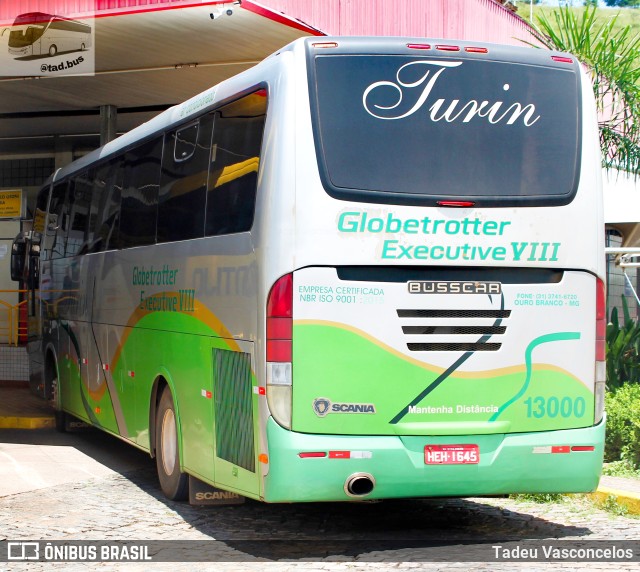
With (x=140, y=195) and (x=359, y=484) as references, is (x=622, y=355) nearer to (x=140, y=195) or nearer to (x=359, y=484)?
(x=140, y=195)

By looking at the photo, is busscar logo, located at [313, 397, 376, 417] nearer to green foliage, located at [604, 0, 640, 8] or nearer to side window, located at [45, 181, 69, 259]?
side window, located at [45, 181, 69, 259]

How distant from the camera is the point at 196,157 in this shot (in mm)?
8812

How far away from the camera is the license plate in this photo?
7.19 meters

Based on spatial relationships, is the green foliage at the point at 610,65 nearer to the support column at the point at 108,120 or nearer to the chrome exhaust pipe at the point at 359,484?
the chrome exhaust pipe at the point at 359,484

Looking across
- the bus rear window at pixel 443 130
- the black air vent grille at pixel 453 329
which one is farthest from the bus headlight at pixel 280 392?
the bus rear window at pixel 443 130

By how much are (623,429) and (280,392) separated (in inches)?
203

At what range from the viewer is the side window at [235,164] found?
755 centimetres

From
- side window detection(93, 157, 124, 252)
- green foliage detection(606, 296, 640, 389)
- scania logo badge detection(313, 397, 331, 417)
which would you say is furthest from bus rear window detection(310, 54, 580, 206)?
green foliage detection(606, 296, 640, 389)

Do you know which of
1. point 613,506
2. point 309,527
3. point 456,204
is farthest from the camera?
point 613,506

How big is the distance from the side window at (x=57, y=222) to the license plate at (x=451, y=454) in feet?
25.5

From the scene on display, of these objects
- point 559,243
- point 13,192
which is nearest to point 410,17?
point 559,243

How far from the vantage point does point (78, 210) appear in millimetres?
13078

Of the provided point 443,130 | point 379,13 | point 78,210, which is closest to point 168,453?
point 443,130

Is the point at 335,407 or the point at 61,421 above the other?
the point at 335,407
